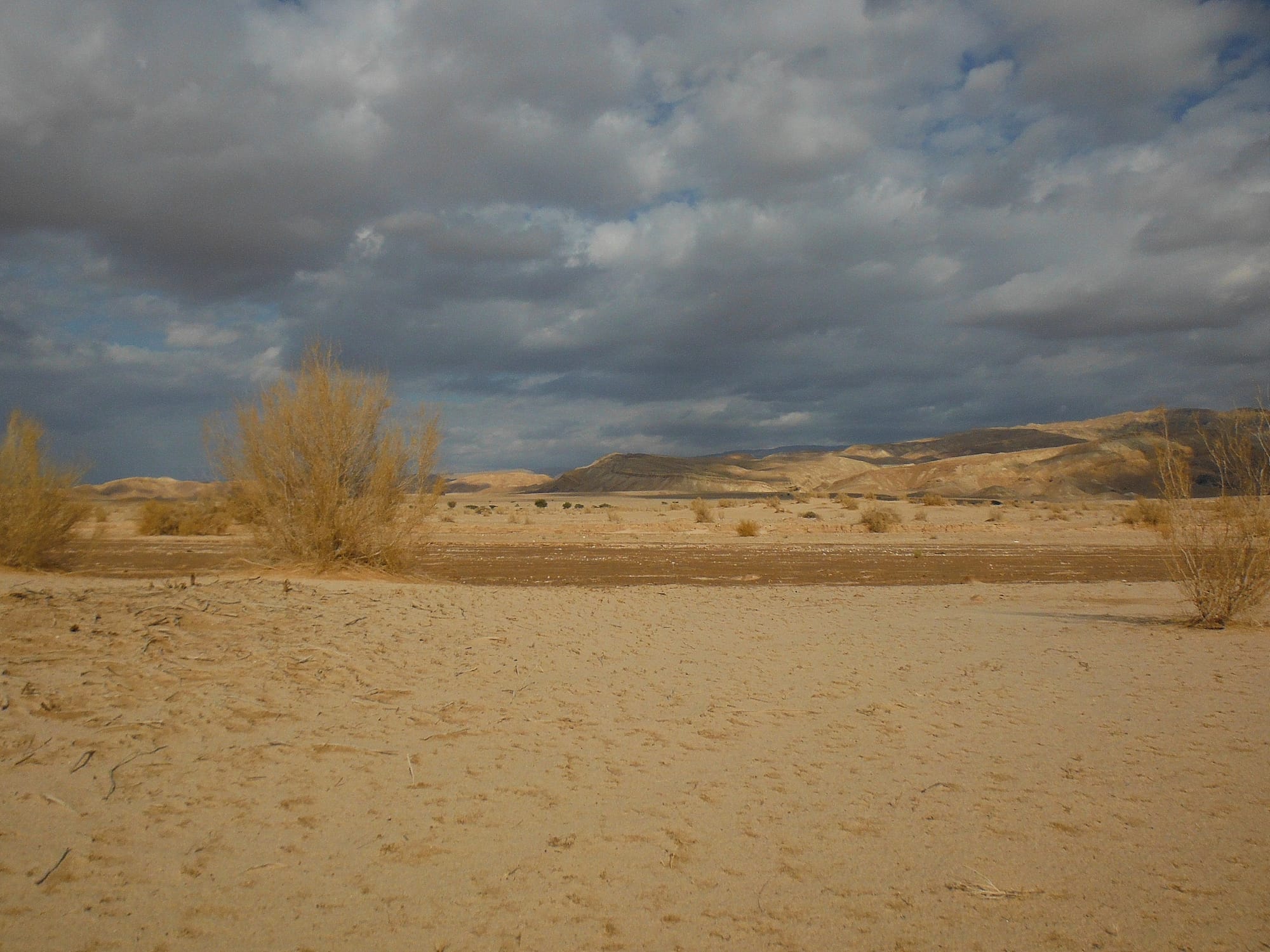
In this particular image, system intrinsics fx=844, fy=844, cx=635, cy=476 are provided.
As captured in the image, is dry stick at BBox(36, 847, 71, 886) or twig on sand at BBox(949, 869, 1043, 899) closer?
dry stick at BBox(36, 847, 71, 886)

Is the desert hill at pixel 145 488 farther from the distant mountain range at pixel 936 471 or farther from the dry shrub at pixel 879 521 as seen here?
the dry shrub at pixel 879 521

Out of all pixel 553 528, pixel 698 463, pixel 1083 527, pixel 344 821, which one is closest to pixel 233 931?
pixel 344 821

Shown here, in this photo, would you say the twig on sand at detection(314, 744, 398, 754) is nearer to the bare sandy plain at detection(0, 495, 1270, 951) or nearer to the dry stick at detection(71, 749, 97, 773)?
the bare sandy plain at detection(0, 495, 1270, 951)

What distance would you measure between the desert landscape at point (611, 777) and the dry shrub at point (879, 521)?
2848cm

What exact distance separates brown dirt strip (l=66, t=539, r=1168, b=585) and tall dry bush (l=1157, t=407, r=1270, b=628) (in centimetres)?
746

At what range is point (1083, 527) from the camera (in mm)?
42312

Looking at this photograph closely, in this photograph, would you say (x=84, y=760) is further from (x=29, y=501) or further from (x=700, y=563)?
(x=700, y=563)

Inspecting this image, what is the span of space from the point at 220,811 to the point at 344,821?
0.76 m

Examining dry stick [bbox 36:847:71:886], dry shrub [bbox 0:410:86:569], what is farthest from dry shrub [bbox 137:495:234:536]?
dry stick [bbox 36:847:71:886]

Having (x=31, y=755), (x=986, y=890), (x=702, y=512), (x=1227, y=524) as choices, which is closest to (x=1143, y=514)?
(x=702, y=512)

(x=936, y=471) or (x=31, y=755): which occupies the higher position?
(x=936, y=471)

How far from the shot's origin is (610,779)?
605 centimetres

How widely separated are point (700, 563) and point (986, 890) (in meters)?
22.1

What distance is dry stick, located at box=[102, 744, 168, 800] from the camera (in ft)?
17.4
